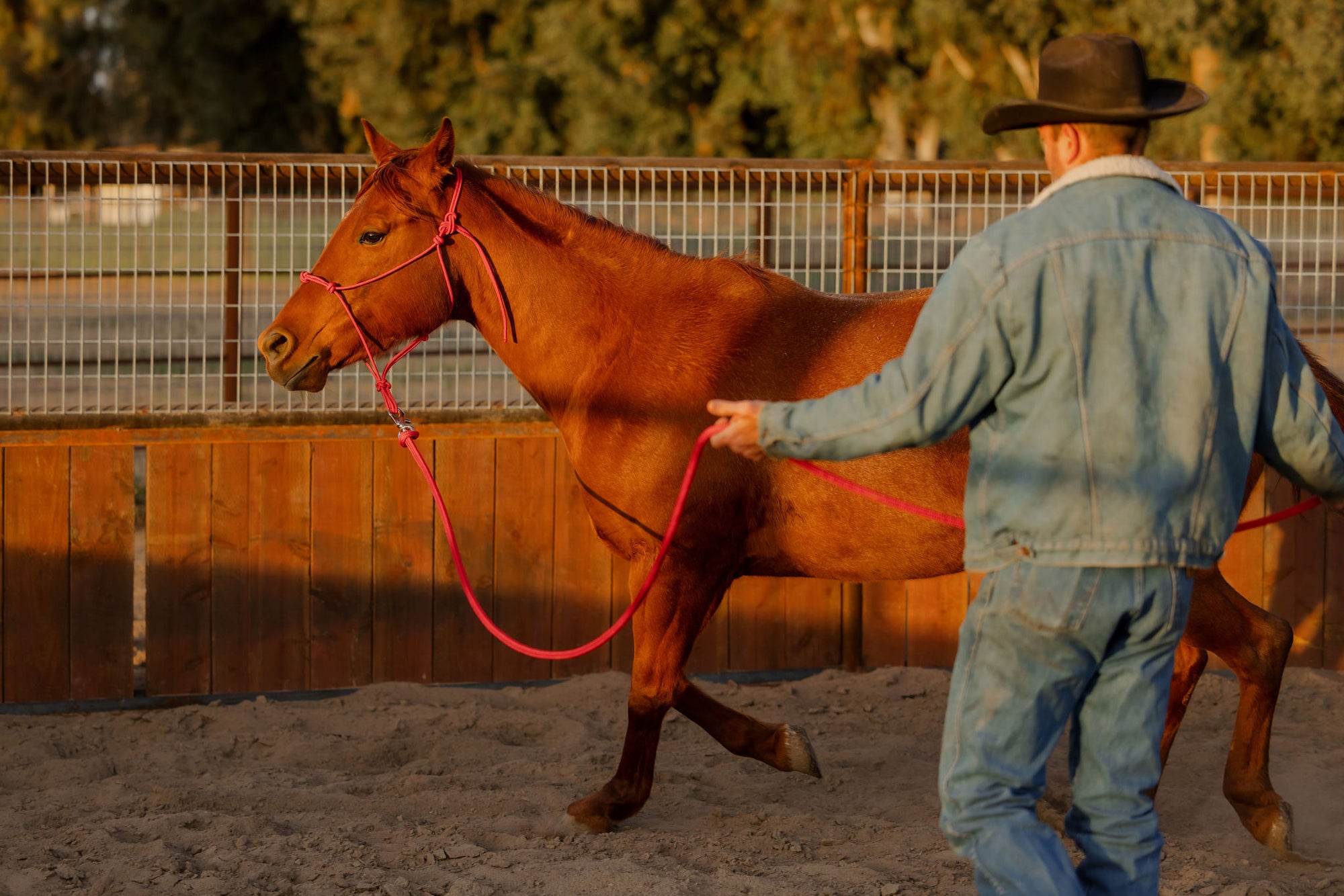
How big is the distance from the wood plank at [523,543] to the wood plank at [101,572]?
166 centimetres

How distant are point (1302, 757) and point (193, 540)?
4.80 meters

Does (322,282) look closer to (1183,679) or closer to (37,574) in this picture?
(37,574)

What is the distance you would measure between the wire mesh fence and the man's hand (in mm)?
3370

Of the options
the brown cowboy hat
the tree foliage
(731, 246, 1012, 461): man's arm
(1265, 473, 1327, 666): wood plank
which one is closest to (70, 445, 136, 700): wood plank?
(731, 246, 1012, 461): man's arm

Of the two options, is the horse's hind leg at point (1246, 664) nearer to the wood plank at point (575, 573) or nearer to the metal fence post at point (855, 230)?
the metal fence post at point (855, 230)

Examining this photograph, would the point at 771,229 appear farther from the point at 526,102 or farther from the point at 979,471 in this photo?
the point at 526,102

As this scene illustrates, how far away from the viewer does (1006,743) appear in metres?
2.38

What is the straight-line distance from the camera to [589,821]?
4266 mm

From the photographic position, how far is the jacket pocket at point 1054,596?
2.34m

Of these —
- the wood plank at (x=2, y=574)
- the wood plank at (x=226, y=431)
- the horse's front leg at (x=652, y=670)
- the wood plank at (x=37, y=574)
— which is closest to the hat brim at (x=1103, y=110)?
the horse's front leg at (x=652, y=670)

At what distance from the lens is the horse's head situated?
4.30 metres

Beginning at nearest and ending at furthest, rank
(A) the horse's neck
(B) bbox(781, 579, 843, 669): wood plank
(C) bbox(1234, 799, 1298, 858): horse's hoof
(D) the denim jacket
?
(D) the denim jacket, (C) bbox(1234, 799, 1298, 858): horse's hoof, (A) the horse's neck, (B) bbox(781, 579, 843, 669): wood plank

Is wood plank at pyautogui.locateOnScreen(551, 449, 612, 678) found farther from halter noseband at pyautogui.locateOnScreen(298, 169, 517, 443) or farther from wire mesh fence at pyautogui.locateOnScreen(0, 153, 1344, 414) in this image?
halter noseband at pyautogui.locateOnScreen(298, 169, 517, 443)

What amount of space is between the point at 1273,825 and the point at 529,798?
2.47m
